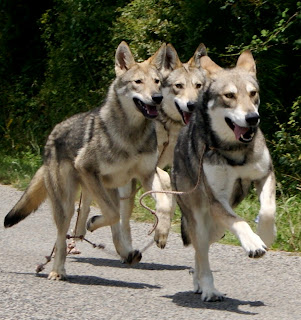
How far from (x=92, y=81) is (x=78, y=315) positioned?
30.3ft

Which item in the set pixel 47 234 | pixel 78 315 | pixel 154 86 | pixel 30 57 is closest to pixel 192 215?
pixel 78 315

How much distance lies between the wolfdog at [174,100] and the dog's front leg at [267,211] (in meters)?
2.57

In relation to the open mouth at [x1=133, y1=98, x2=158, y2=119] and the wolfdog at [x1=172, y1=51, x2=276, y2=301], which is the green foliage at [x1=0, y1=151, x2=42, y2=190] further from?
the wolfdog at [x1=172, y1=51, x2=276, y2=301]

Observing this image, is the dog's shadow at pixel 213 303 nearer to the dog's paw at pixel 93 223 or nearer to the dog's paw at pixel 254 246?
the dog's paw at pixel 254 246

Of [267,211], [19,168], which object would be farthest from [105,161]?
[19,168]

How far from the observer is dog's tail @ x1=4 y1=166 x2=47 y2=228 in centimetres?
784

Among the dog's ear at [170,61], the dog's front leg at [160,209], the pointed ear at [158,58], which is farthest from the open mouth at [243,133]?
the dog's ear at [170,61]

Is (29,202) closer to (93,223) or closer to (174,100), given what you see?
(93,223)

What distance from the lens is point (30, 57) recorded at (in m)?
17.8

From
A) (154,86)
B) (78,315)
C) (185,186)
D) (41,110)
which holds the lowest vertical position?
(41,110)

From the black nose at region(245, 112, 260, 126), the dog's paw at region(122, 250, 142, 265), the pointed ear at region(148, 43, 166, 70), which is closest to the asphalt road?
the dog's paw at region(122, 250, 142, 265)

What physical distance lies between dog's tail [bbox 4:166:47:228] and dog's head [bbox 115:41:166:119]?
0.96 m

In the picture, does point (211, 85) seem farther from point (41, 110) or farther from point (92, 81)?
point (41, 110)

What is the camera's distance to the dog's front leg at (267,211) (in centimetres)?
624
